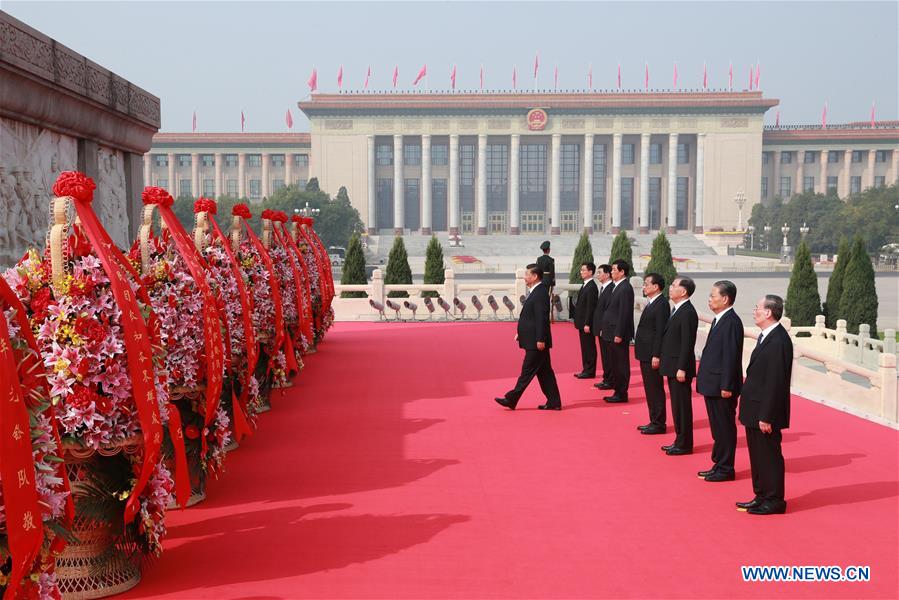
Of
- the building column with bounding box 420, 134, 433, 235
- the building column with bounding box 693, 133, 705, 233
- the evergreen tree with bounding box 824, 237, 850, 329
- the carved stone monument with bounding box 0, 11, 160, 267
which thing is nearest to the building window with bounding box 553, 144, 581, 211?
the building column with bounding box 693, 133, 705, 233

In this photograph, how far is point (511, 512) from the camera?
16.9ft

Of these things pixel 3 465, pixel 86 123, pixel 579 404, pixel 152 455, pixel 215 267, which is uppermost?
pixel 86 123

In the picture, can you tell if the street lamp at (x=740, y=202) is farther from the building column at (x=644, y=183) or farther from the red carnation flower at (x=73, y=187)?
the red carnation flower at (x=73, y=187)

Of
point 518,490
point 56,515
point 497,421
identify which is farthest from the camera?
point 497,421

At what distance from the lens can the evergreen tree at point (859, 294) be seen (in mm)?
18500

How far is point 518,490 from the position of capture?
560 centimetres

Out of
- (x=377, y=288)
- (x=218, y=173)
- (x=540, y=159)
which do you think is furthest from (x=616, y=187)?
(x=377, y=288)

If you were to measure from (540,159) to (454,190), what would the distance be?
762 centimetres

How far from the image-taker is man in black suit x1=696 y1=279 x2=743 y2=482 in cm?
568

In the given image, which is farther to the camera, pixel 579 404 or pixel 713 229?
pixel 713 229

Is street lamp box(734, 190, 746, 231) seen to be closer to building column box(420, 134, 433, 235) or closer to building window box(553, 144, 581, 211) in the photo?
building window box(553, 144, 581, 211)

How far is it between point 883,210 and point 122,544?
51.5m

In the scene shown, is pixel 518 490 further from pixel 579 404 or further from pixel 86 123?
pixel 86 123

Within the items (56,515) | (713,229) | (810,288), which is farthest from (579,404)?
(713,229)
